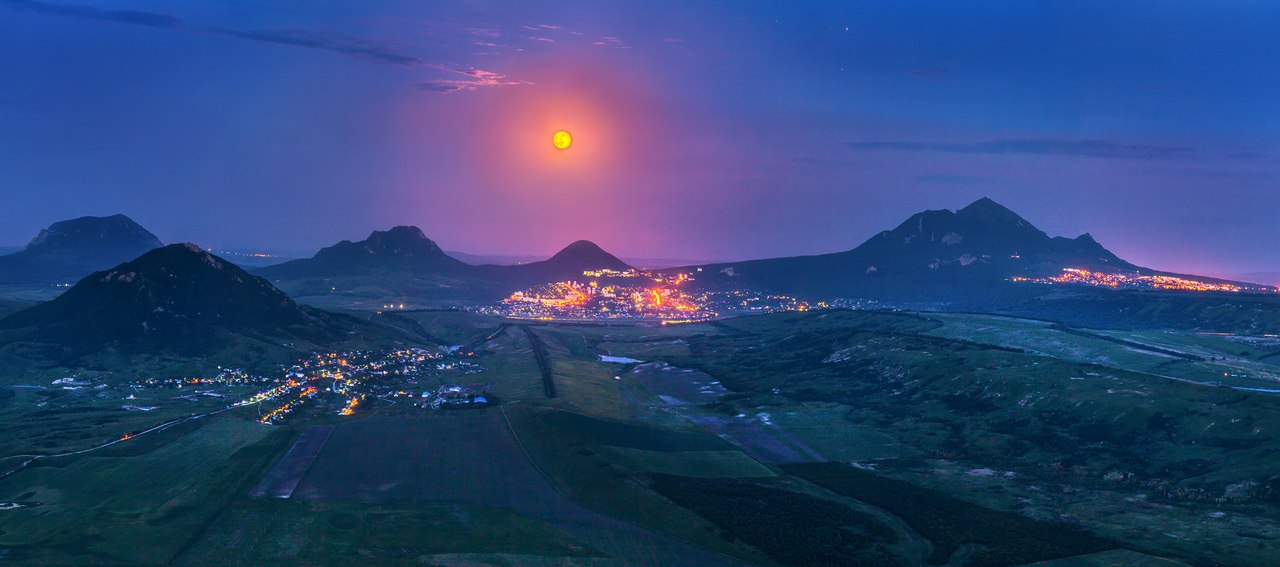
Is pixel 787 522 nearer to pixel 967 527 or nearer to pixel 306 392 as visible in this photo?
pixel 967 527

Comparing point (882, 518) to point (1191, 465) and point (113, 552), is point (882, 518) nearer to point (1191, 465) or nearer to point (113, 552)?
point (1191, 465)

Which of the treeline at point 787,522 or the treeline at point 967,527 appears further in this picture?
the treeline at point 787,522

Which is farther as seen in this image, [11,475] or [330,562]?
[11,475]

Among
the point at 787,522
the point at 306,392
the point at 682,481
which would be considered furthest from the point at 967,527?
the point at 306,392

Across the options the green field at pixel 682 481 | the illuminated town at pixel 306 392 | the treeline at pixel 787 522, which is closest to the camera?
the treeline at pixel 787 522

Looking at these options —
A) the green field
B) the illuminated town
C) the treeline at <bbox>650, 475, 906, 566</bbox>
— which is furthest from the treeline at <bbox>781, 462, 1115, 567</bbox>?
the illuminated town

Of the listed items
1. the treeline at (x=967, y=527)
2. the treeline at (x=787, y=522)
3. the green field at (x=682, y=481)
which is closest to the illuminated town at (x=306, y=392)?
the green field at (x=682, y=481)

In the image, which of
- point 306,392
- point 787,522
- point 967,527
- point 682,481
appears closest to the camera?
point 967,527

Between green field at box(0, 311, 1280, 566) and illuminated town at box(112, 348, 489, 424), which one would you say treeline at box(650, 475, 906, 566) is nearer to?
green field at box(0, 311, 1280, 566)

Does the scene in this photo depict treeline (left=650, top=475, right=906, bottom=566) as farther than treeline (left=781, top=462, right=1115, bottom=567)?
Yes

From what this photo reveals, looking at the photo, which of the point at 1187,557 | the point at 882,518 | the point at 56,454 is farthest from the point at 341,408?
the point at 1187,557

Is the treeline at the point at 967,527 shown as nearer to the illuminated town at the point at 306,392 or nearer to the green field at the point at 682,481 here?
the green field at the point at 682,481
